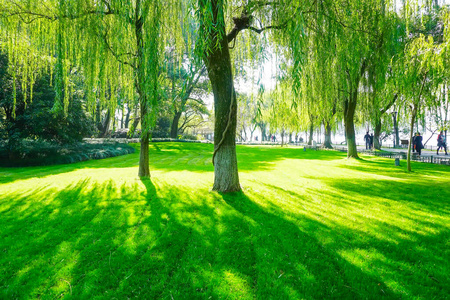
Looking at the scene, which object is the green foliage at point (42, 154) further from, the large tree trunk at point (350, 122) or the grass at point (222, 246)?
the large tree trunk at point (350, 122)

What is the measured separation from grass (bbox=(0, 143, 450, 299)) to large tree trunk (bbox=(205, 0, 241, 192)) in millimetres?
533

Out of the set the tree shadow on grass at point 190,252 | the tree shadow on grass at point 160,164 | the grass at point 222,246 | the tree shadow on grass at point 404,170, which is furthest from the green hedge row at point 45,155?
the tree shadow on grass at point 404,170

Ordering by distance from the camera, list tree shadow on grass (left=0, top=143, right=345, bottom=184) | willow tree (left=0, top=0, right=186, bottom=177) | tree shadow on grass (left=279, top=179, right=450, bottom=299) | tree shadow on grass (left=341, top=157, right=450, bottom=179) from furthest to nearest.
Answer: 1. tree shadow on grass (left=0, top=143, right=345, bottom=184)
2. tree shadow on grass (left=341, top=157, right=450, bottom=179)
3. willow tree (left=0, top=0, right=186, bottom=177)
4. tree shadow on grass (left=279, top=179, right=450, bottom=299)

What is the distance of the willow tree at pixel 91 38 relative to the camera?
4.52 meters

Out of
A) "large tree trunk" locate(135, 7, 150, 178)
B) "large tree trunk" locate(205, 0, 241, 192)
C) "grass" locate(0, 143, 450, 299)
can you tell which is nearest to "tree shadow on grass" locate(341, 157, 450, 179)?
"grass" locate(0, 143, 450, 299)

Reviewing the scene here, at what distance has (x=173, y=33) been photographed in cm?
571

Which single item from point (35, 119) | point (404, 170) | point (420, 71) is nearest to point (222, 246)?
point (420, 71)

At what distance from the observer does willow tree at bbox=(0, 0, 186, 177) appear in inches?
178

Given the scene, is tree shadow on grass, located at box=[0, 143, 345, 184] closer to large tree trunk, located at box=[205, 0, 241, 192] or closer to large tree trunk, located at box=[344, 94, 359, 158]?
large tree trunk, located at box=[344, 94, 359, 158]

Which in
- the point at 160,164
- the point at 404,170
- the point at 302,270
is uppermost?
the point at 160,164

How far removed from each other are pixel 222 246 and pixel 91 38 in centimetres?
546

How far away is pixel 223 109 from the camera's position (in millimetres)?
4727

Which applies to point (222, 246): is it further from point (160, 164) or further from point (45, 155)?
point (45, 155)

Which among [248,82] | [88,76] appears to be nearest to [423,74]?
[248,82]
